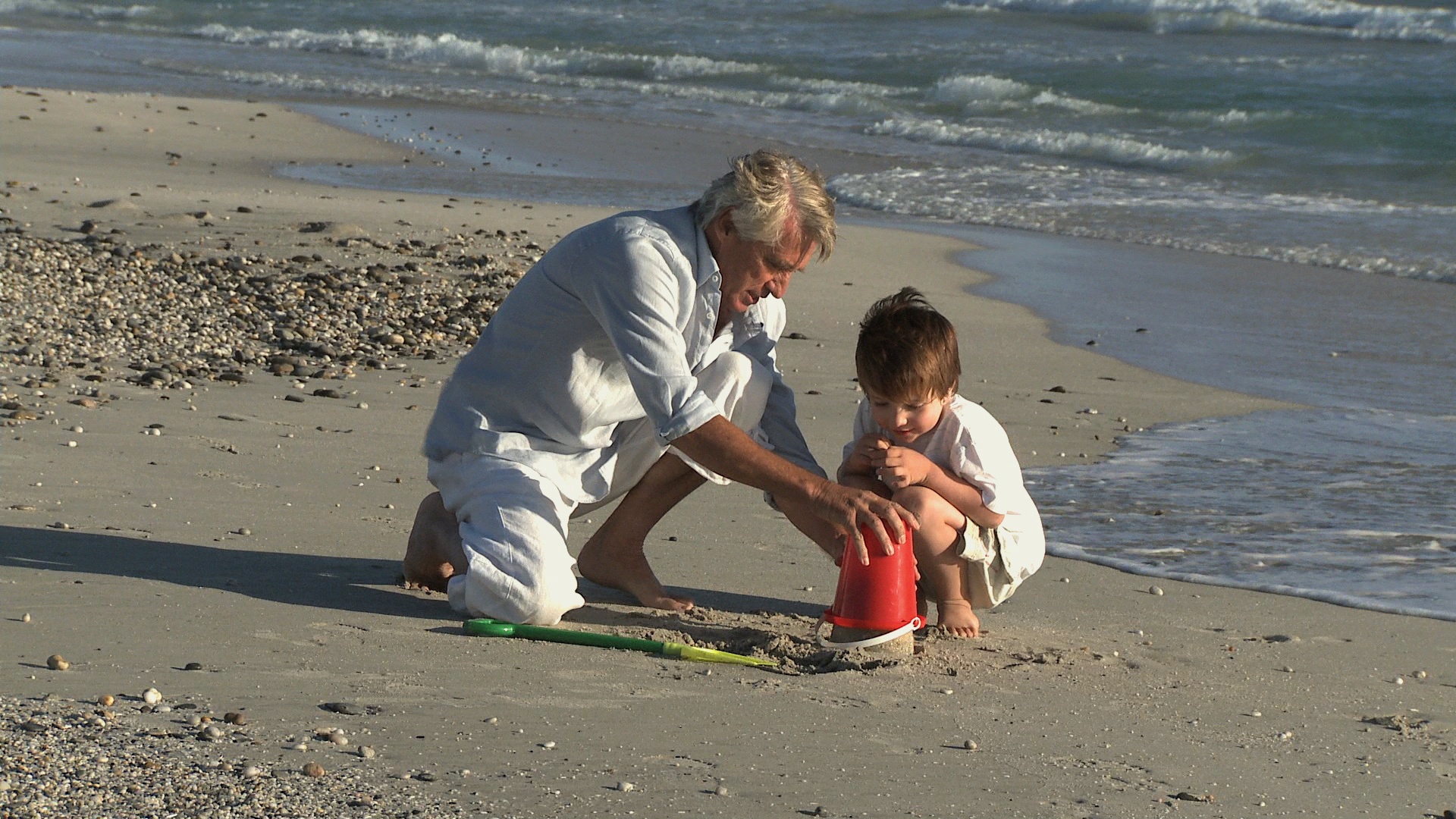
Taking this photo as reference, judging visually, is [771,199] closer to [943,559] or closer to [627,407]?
[627,407]

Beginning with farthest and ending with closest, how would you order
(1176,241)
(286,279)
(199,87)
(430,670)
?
1. (199,87)
2. (1176,241)
3. (286,279)
4. (430,670)

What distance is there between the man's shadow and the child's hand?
0.62 metres

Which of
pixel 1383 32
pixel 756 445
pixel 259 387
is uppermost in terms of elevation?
pixel 1383 32

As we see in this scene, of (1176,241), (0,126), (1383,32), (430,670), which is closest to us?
(430,670)

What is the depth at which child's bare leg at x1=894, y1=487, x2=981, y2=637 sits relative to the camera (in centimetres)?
396

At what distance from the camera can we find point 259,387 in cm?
650

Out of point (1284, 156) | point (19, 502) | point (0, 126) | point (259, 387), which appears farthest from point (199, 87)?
point (19, 502)

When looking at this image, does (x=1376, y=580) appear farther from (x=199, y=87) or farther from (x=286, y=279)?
(x=199, y=87)

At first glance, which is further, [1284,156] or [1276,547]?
[1284,156]

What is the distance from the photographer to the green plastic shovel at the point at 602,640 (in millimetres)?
3865

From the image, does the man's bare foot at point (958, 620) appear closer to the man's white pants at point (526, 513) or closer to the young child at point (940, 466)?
the young child at point (940, 466)

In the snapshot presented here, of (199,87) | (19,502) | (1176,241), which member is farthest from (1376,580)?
(199,87)

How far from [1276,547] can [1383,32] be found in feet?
83.1

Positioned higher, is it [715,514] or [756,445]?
[756,445]
